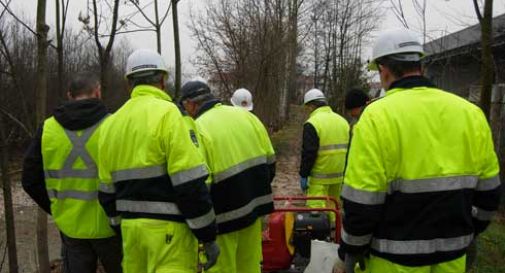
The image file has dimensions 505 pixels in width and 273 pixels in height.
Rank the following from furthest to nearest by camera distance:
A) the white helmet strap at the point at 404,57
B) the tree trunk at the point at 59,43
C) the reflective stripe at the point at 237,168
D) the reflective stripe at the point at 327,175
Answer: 1. the reflective stripe at the point at 327,175
2. the tree trunk at the point at 59,43
3. the reflective stripe at the point at 237,168
4. the white helmet strap at the point at 404,57

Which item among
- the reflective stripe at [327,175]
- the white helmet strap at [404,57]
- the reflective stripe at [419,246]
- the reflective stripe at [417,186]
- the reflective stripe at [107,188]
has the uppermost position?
the white helmet strap at [404,57]

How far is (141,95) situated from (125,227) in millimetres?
857

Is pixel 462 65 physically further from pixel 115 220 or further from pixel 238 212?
pixel 115 220

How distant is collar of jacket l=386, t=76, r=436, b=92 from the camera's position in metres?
2.69

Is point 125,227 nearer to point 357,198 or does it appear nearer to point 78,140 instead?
point 78,140

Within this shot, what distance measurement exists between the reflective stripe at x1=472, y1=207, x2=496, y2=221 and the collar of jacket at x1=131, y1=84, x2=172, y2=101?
1.99 meters

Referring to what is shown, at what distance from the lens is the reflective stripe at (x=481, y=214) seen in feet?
9.43

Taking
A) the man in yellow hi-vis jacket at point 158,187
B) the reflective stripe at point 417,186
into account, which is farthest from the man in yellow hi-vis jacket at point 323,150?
the reflective stripe at point 417,186

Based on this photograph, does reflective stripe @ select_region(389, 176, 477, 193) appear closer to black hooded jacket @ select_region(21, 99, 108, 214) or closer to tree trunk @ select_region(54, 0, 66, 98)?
black hooded jacket @ select_region(21, 99, 108, 214)

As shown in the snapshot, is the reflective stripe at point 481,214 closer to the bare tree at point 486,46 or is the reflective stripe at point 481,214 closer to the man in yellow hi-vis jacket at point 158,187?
the man in yellow hi-vis jacket at point 158,187

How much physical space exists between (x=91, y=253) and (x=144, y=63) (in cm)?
156

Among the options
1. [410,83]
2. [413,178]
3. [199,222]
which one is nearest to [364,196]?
[413,178]

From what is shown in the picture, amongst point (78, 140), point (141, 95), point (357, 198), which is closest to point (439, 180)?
point (357, 198)

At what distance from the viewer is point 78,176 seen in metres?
3.83
